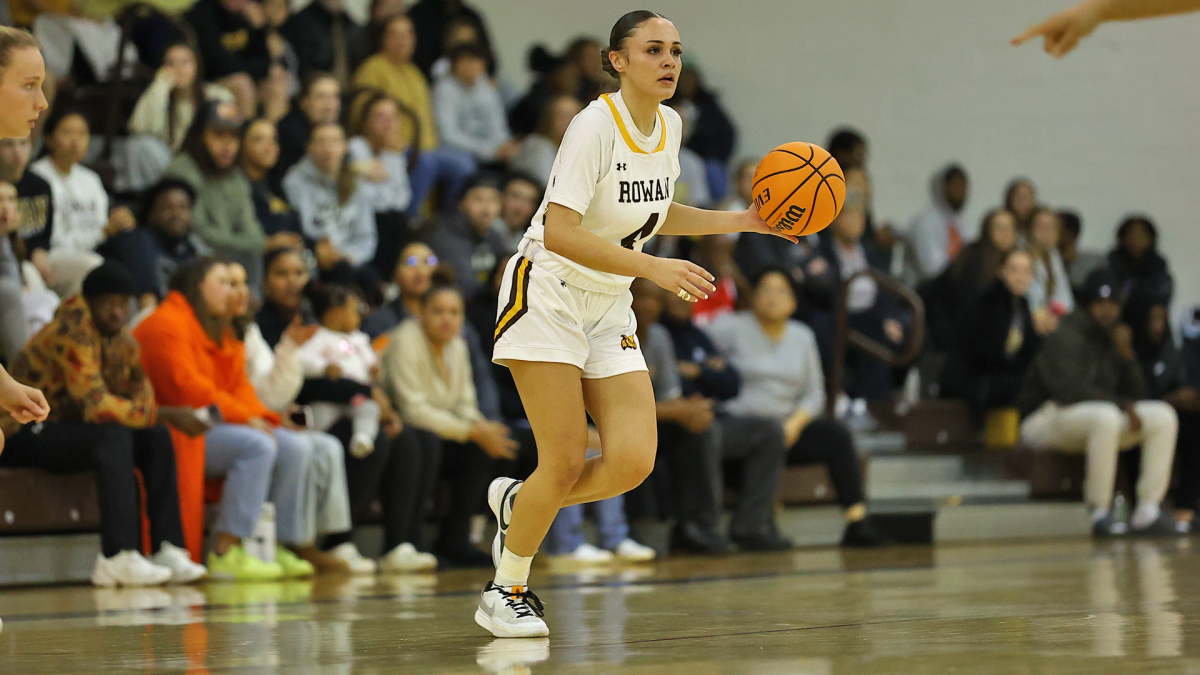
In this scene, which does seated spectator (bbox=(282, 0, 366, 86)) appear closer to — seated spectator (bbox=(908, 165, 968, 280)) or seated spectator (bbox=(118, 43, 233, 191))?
seated spectator (bbox=(118, 43, 233, 191))

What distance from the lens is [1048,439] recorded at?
9.65 meters

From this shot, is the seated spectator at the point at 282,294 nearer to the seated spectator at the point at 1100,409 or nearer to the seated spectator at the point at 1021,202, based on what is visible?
the seated spectator at the point at 1100,409

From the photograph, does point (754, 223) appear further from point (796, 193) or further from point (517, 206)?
point (517, 206)

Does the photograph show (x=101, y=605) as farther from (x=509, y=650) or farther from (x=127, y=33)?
(x=127, y=33)

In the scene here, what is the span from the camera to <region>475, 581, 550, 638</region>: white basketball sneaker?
13.2ft

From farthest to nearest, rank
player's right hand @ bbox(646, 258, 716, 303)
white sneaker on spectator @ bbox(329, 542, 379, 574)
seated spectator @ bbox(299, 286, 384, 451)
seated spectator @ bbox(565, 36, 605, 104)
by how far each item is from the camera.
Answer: seated spectator @ bbox(565, 36, 605, 104)
seated spectator @ bbox(299, 286, 384, 451)
white sneaker on spectator @ bbox(329, 542, 379, 574)
player's right hand @ bbox(646, 258, 716, 303)

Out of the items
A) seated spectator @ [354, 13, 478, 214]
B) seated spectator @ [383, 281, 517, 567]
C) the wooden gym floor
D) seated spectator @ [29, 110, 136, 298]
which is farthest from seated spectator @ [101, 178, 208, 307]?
seated spectator @ [354, 13, 478, 214]

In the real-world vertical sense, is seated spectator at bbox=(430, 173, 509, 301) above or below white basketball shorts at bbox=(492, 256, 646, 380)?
above

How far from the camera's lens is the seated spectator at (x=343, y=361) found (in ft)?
23.5

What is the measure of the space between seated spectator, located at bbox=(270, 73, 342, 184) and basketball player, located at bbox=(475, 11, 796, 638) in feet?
17.2

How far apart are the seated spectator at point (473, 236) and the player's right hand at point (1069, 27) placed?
548 cm

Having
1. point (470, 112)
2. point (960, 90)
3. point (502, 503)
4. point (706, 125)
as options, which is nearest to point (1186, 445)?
point (960, 90)

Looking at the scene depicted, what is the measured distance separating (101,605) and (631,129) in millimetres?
2810

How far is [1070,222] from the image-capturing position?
1175cm
